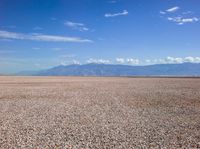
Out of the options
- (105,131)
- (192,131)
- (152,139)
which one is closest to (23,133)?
(105,131)

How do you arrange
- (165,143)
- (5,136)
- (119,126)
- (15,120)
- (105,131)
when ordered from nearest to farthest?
(165,143) → (5,136) → (105,131) → (119,126) → (15,120)

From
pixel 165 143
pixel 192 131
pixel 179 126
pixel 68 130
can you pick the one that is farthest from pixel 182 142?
pixel 68 130

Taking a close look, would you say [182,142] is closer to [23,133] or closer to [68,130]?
[68,130]

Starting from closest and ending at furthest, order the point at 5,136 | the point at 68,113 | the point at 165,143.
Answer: the point at 165,143
the point at 5,136
the point at 68,113

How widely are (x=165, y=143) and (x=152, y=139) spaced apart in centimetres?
71

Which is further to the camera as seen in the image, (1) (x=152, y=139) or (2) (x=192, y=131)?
(2) (x=192, y=131)

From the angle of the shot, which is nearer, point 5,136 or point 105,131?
point 5,136

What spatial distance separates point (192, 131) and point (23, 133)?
7.45 m

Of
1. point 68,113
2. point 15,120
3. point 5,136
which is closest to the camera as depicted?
point 5,136

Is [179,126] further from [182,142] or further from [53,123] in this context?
[53,123]

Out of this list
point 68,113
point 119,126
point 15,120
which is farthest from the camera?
point 68,113

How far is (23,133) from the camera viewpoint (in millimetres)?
12914

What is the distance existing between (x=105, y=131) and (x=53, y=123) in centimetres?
330

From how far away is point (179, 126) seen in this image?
14.6 meters
